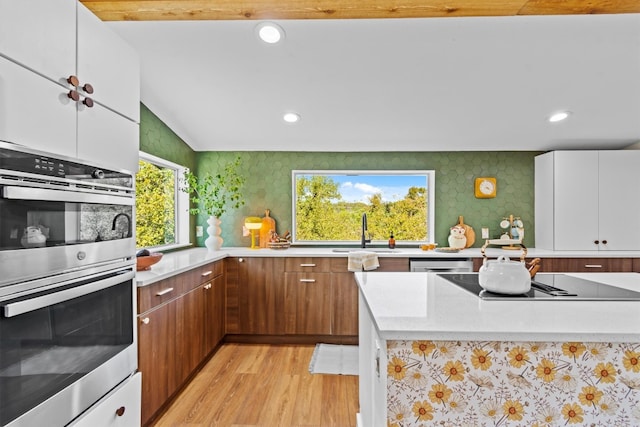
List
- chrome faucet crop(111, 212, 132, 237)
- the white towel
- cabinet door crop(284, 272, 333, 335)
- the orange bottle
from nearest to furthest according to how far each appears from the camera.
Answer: chrome faucet crop(111, 212, 132, 237) → the white towel → cabinet door crop(284, 272, 333, 335) → the orange bottle

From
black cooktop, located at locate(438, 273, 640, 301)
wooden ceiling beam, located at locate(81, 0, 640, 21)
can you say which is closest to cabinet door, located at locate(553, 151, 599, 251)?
wooden ceiling beam, located at locate(81, 0, 640, 21)

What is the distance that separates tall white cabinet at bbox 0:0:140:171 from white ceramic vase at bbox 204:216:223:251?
6.51 feet

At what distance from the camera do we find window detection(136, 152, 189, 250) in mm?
3146

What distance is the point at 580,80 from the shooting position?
271cm

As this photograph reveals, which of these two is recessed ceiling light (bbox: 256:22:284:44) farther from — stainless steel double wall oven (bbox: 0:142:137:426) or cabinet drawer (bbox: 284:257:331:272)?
cabinet drawer (bbox: 284:257:331:272)

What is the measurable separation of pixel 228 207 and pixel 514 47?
120 inches

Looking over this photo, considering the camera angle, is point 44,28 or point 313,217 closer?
point 44,28

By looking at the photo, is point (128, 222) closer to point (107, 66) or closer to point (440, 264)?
point (107, 66)

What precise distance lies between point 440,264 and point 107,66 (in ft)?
9.76

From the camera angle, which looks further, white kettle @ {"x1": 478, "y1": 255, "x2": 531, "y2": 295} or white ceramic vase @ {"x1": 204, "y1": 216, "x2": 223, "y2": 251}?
white ceramic vase @ {"x1": 204, "y1": 216, "x2": 223, "y2": 251}

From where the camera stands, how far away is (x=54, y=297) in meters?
1.21

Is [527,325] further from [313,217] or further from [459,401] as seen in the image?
[313,217]

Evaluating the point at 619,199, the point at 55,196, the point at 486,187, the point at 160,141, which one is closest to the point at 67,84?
the point at 55,196

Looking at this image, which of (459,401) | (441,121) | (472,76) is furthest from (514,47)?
(459,401)
